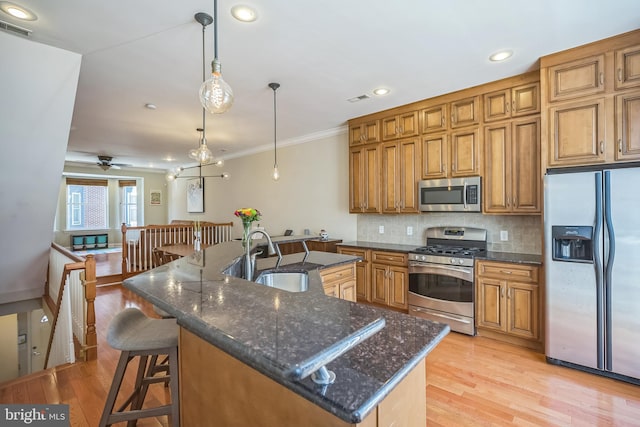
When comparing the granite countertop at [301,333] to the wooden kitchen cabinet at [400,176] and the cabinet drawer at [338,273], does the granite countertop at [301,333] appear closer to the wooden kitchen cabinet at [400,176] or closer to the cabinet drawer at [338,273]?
the cabinet drawer at [338,273]

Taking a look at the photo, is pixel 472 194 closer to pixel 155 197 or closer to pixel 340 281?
pixel 340 281

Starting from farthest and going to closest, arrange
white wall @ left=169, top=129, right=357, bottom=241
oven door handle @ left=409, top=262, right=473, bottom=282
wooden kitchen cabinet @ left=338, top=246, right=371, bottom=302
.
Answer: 1. white wall @ left=169, top=129, right=357, bottom=241
2. wooden kitchen cabinet @ left=338, top=246, right=371, bottom=302
3. oven door handle @ left=409, top=262, right=473, bottom=282

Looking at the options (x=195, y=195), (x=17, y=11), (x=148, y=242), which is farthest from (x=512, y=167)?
(x=195, y=195)

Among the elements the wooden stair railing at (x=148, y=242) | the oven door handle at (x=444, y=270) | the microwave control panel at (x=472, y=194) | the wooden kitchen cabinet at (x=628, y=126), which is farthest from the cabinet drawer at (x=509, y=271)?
the wooden stair railing at (x=148, y=242)

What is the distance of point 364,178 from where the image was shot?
13.8ft

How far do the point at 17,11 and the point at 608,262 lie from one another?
4.64 meters

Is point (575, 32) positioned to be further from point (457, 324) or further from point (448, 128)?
point (457, 324)

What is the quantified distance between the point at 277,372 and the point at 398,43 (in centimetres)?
256

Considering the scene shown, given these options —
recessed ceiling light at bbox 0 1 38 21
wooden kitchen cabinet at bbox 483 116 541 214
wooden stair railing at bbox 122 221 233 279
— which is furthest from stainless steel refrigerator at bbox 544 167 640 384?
wooden stair railing at bbox 122 221 233 279

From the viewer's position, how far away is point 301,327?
32.1 inches

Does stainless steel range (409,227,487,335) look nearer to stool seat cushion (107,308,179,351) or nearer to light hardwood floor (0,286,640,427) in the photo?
light hardwood floor (0,286,640,427)

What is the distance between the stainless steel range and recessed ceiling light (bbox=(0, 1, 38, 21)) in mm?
3882

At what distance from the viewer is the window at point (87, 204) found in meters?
8.96

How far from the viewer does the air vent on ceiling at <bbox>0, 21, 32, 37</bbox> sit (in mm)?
2082
